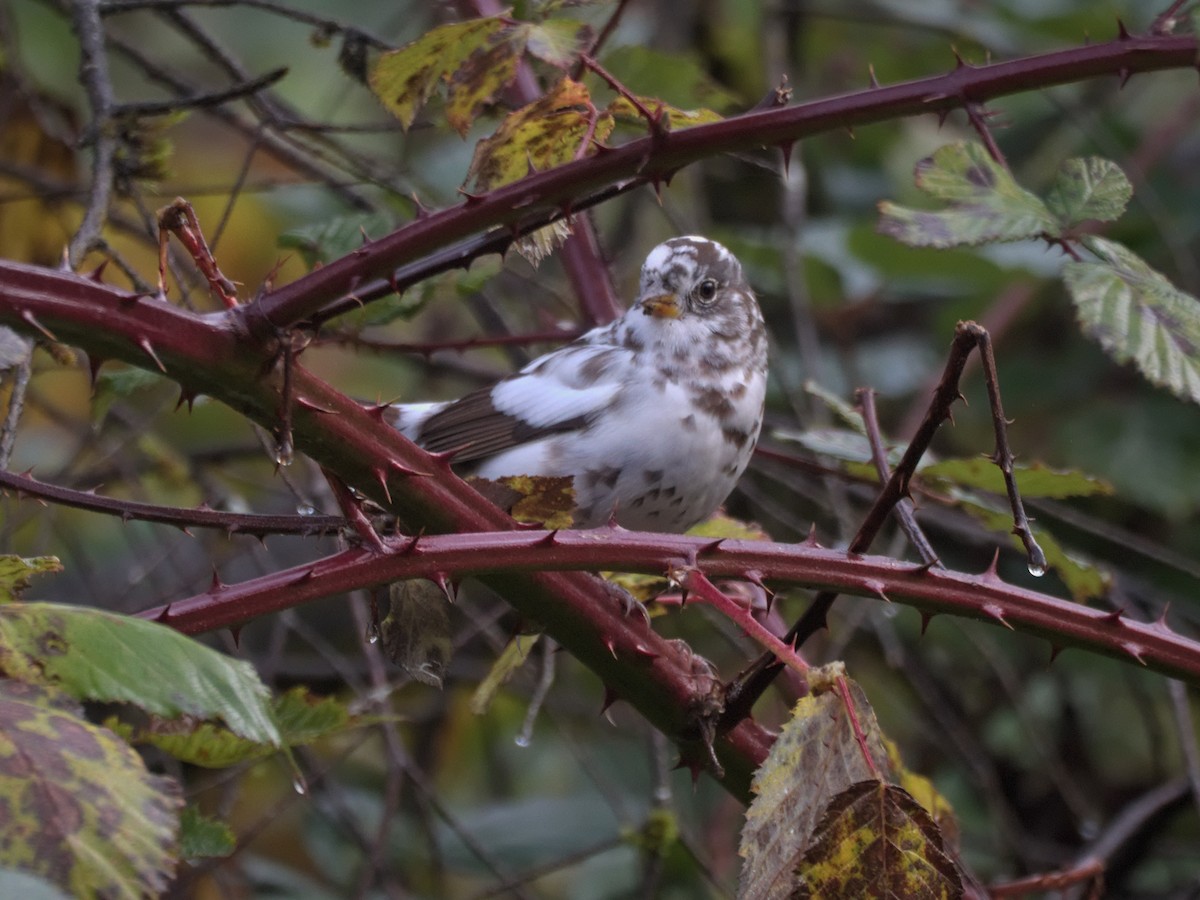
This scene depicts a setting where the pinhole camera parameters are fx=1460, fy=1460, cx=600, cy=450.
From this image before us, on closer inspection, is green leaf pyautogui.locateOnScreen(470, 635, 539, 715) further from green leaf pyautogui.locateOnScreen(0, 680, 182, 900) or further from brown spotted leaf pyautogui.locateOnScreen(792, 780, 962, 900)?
green leaf pyautogui.locateOnScreen(0, 680, 182, 900)

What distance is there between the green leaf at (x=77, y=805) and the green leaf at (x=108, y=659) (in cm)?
2

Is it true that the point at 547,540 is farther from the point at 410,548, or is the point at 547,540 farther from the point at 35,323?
the point at 35,323

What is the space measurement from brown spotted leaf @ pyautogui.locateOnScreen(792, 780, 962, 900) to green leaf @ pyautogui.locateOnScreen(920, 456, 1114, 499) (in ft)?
2.99

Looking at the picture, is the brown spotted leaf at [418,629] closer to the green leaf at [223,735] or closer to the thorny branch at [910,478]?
the green leaf at [223,735]

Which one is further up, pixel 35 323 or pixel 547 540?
pixel 35 323

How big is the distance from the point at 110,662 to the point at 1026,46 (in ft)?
14.8

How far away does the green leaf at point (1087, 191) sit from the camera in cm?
187

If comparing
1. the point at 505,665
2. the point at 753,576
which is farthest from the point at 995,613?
the point at 505,665

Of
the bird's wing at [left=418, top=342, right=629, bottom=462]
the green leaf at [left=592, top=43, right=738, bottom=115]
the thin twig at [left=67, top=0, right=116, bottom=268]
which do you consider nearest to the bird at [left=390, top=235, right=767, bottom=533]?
the bird's wing at [left=418, top=342, right=629, bottom=462]

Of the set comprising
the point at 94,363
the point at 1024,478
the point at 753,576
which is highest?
the point at 94,363

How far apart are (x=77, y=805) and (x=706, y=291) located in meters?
2.43

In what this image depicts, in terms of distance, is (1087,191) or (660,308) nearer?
(1087,191)

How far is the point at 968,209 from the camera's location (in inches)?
77.0

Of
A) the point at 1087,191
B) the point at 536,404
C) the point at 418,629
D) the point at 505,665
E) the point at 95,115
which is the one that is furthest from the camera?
the point at 536,404
